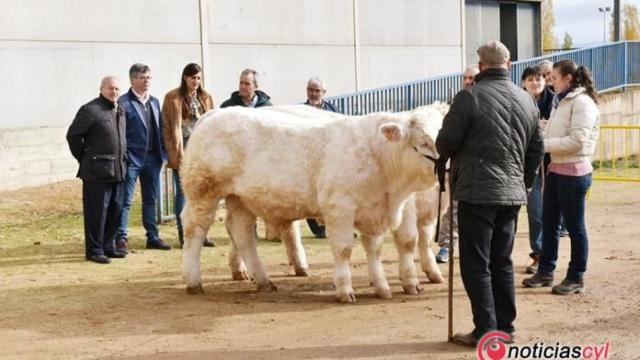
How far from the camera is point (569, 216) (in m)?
8.80

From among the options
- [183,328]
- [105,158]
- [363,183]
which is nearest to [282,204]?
[363,183]

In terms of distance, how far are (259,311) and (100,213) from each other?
3103 millimetres

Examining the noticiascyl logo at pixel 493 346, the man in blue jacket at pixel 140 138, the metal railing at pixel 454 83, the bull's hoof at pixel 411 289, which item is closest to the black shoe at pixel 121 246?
the man in blue jacket at pixel 140 138

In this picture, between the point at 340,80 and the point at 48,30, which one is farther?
the point at 340,80

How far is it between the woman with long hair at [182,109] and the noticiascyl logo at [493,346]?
5121 mm

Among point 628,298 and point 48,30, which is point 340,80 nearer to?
point 48,30

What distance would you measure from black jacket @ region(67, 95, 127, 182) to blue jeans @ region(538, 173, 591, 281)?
4.70 m

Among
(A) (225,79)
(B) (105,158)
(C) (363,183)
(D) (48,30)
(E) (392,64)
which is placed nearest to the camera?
(C) (363,183)

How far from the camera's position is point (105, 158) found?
10.8 m

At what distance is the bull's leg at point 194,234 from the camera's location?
9.36 m

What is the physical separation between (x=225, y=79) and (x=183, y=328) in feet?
40.6

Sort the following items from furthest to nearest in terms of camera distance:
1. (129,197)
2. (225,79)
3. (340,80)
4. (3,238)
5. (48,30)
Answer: (340,80) < (225,79) < (48,30) < (3,238) < (129,197)

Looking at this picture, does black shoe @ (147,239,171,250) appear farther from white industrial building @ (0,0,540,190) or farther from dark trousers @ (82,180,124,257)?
white industrial building @ (0,0,540,190)

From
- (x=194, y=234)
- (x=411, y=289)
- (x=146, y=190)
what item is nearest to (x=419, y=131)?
(x=411, y=289)
